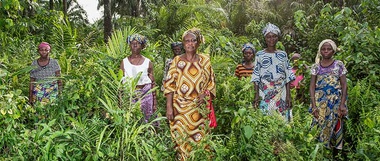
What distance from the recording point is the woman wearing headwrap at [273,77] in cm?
437

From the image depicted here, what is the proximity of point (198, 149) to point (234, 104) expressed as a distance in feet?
5.10

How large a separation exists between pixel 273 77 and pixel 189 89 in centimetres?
100

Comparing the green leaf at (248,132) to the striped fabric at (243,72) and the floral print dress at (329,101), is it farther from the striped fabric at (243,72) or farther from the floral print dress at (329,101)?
the striped fabric at (243,72)

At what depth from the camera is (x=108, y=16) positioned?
1261 cm

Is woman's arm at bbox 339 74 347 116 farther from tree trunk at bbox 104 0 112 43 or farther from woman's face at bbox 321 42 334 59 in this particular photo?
tree trunk at bbox 104 0 112 43

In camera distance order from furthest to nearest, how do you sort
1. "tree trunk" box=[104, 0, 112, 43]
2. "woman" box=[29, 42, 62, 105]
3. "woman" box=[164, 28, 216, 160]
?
"tree trunk" box=[104, 0, 112, 43]
"woman" box=[29, 42, 62, 105]
"woman" box=[164, 28, 216, 160]

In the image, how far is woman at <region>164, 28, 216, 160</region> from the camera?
3850 mm

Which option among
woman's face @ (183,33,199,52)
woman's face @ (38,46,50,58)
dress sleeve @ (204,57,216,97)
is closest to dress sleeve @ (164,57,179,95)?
woman's face @ (183,33,199,52)

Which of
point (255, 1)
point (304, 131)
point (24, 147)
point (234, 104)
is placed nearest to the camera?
point (24, 147)

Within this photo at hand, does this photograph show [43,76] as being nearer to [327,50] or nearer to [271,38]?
[271,38]

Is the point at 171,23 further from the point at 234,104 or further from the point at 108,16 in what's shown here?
the point at 234,104

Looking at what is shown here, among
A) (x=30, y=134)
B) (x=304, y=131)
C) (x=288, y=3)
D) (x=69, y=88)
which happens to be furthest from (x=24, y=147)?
(x=288, y=3)

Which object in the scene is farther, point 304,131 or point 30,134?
point 304,131

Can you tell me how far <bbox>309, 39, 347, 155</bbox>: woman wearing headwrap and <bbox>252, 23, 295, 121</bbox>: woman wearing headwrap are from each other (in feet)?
0.83
